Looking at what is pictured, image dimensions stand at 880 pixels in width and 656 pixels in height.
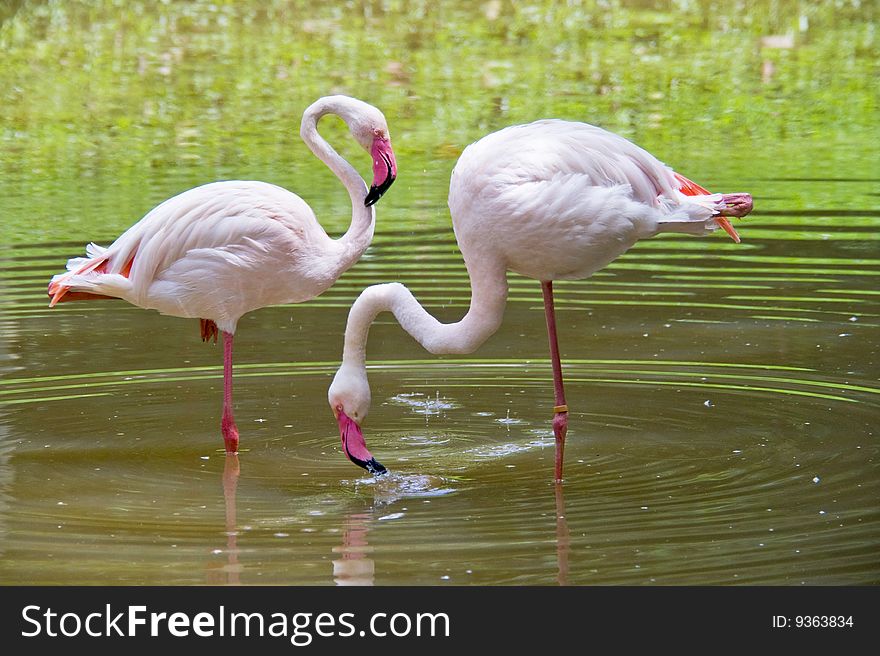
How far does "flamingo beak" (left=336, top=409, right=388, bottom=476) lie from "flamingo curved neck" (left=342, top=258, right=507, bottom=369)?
228 millimetres

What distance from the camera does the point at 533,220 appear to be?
624 centimetres

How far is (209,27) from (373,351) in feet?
37.8

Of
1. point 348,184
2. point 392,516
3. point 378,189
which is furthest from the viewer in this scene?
point 348,184

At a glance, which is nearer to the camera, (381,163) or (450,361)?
(381,163)

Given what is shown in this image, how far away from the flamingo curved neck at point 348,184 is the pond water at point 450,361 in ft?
2.63

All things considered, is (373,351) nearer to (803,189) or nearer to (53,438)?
(53,438)

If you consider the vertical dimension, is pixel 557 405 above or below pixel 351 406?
below

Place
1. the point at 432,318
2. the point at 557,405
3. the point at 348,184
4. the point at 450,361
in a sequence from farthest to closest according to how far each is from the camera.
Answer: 1. the point at 450,361
2. the point at 348,184
3. the point at 557,405
4. the point at 432,318

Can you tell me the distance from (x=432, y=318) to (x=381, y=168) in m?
0.77

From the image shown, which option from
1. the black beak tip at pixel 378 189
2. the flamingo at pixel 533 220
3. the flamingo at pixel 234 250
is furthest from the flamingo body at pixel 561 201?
the flamingo at pixel 234 250

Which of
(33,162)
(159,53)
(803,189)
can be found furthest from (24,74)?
(803,189)

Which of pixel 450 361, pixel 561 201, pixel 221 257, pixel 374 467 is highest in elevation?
pixel 561 201

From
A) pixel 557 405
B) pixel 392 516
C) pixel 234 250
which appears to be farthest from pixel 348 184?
pixel 392 516

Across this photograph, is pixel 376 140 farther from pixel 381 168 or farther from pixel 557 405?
pixel 557 405
